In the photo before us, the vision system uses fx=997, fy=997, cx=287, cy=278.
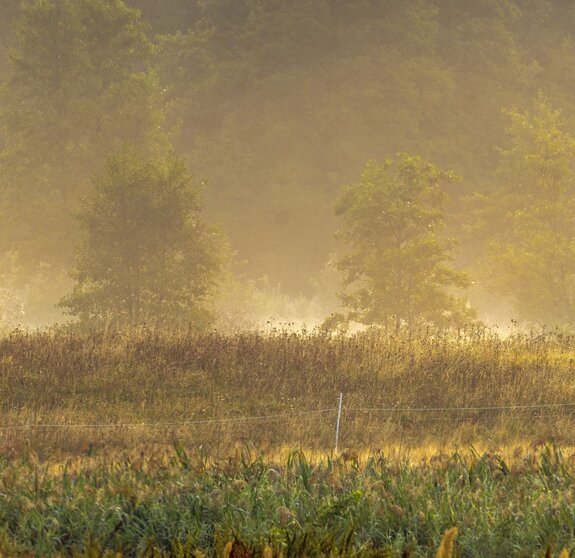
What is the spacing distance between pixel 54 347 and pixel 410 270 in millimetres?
15701

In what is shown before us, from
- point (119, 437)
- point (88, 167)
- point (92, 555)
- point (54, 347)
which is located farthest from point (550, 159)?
point (92, 555)

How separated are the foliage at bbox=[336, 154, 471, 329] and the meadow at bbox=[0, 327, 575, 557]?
35.7 feet

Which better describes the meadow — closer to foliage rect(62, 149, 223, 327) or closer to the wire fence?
the wire fence

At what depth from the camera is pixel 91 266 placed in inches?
1164

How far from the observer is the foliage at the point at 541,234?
3528 cm

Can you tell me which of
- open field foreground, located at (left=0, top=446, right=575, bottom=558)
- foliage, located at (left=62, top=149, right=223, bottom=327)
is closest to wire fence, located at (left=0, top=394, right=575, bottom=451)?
open field foreground, located at (left=0, top=446, right=575, bottom=558)

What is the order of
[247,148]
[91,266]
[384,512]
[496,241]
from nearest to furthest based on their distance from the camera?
1. [384,512]
2. [91,266]
3. [496,241]
4. [247,148]

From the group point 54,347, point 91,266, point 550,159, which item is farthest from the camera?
point 550,159

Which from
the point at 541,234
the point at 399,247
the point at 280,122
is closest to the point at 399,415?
the point at 399,247

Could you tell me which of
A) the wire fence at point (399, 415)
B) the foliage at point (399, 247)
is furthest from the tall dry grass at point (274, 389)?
the foliage at point (399, 247)

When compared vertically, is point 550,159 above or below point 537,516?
above

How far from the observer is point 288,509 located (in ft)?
20.6

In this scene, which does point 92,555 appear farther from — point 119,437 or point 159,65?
point 159,65

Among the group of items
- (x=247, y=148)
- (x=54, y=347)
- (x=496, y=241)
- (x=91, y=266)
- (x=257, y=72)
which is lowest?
(x=54, y=347)
